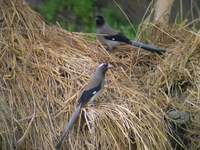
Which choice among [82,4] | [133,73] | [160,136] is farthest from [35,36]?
[82,4]

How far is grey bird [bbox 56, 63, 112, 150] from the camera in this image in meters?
6.75

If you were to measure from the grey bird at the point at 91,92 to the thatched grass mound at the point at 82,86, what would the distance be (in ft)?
0.24

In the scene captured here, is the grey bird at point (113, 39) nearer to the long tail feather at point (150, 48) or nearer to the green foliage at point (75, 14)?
the long tail feather at point (150, 48)

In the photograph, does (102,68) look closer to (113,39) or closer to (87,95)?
(87,95)

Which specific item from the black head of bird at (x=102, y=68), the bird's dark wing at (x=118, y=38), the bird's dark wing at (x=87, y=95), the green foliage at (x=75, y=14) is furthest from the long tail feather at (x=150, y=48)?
the green foliage at (x=75, y=14)

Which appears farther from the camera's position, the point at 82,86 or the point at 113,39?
the point at 113,39

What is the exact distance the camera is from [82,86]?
23.4 ft

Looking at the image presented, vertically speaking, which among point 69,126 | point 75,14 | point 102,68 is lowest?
point 69,126

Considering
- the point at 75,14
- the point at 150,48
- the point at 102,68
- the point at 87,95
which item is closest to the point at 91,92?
the point at 87,95

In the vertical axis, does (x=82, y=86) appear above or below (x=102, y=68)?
below

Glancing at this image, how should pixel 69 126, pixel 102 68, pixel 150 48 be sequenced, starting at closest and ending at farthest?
pixel 69 126 → pixel 102 68 → pixel 150 48

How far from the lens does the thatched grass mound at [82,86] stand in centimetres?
680

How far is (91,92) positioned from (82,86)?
31cm

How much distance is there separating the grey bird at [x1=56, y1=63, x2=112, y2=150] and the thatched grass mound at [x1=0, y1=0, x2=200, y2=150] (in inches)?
2.9
